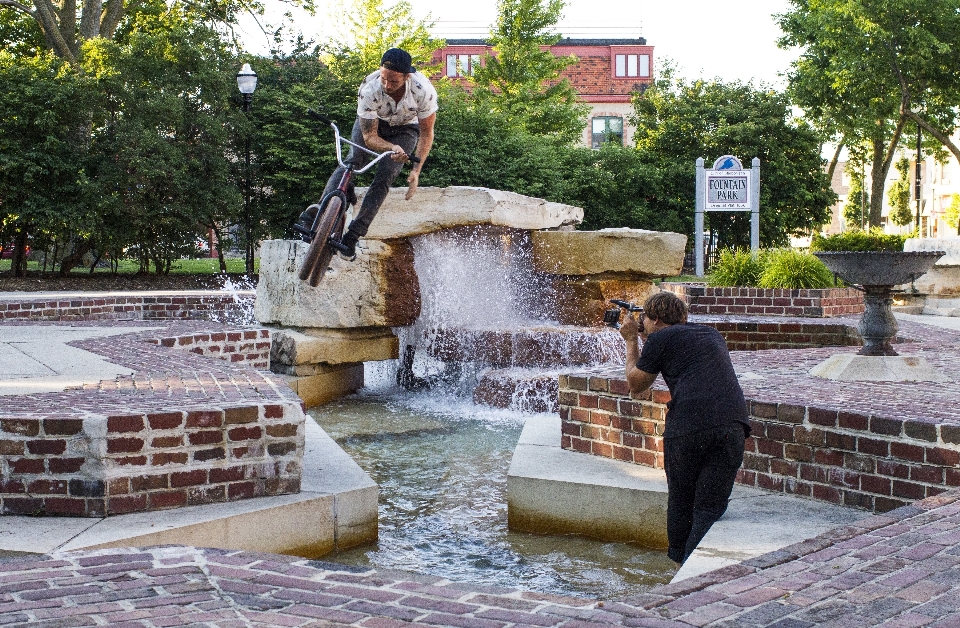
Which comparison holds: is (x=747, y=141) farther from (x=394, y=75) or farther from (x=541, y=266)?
(x=394, y=75)

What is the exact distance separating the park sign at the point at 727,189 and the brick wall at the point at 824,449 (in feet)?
42.0

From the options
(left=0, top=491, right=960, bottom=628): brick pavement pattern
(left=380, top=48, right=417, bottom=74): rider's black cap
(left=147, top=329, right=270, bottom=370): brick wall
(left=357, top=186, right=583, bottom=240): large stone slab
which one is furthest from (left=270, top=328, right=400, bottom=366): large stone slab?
(left=0, top=491, right=960, bottom=628): brick pavement pattern

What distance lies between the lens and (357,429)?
8.41 m

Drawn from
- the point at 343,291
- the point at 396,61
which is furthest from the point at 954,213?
the point at 396,61

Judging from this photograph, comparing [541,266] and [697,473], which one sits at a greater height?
[541,266]

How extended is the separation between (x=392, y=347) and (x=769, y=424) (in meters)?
6.65

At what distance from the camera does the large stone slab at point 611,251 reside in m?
11.7

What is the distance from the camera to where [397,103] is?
6.96 m

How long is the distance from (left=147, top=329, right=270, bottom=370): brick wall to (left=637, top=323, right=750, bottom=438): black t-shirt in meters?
4.86

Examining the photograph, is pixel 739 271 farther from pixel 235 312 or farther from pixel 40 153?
pixel 40 153

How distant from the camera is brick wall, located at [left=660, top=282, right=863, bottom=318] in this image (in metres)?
11.1

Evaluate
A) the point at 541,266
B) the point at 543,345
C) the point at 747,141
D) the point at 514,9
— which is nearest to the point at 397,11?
the point at 514,9

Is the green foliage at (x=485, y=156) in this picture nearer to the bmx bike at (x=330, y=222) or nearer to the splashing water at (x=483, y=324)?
the splashing water at (x=483, y=324)

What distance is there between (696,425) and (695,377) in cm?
20
